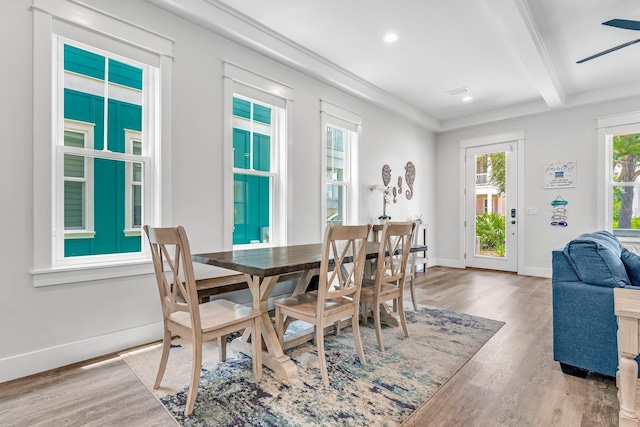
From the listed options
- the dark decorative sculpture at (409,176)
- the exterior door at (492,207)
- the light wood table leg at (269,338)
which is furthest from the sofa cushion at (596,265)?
the exterior door at (492,207)

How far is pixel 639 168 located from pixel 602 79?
4.57 feet

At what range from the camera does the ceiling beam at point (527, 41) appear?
8.86 ft

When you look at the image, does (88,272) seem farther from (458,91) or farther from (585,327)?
(458,91)

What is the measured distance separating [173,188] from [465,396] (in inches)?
101

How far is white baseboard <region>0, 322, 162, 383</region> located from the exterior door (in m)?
5.43

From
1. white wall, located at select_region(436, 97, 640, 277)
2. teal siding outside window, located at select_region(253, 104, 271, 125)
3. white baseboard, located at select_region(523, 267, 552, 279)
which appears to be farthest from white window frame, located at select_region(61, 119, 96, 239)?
white baseboard, located at select_region(523, 267, 552, 279)

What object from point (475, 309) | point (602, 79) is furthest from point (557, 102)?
point (475, 309)

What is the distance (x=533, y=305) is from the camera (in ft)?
12.2

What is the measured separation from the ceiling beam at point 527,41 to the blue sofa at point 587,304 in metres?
1.94

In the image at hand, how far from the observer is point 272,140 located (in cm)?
369

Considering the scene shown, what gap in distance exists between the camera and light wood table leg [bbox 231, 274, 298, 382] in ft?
6.71

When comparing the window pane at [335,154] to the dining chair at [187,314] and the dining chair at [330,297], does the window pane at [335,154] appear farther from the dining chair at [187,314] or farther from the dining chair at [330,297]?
the dining chair at [187,314]

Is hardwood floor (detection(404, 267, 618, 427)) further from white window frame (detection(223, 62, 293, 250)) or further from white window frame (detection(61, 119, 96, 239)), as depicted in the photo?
white window frame (detection(61, 119, 96, 239))

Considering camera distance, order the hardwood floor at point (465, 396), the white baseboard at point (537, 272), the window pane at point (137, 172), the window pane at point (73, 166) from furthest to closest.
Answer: the white baseboard at point (537, 272) → the window pane at point (137, 172) → the window pane at point (73, 166) → the hardwood floor at point (465, 396)
